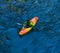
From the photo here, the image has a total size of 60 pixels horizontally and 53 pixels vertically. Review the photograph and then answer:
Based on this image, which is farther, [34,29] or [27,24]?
[27,24]

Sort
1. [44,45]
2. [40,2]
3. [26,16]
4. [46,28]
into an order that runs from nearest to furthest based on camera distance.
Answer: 1. [44,45]
2. [46,28]
3. [26,16]
4. [40,2]

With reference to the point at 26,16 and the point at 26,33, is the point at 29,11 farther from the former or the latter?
the point at 26,33

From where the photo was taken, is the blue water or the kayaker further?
the kayaker

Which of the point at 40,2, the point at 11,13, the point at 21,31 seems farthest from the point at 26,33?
the point at 40,2

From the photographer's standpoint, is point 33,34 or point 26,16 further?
point 26,16

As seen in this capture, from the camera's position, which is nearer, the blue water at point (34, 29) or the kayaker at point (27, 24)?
the blue water at point (34, 29)

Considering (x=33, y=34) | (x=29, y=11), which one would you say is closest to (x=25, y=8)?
(x=29, y=11)

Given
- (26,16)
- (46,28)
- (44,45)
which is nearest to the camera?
(44,45)
